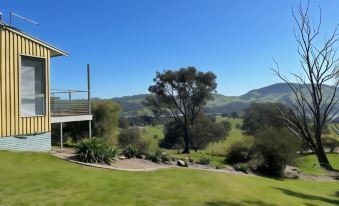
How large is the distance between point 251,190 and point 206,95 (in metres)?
43.1

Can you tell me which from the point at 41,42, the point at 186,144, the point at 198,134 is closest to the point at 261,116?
the point at 198,134

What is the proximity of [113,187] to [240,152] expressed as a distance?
62.1 feet

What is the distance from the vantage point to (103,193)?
1088 cm

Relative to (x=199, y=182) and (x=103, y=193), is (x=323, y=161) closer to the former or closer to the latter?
(x=199, y=182)

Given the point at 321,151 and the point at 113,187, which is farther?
the point at 321,151

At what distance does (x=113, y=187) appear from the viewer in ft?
38.4

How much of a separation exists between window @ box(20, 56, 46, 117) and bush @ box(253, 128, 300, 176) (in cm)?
1444

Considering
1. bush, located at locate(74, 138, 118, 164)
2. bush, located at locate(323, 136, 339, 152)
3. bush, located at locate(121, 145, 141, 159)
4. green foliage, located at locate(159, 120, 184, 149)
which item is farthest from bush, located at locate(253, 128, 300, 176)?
green foliage, located at locate(159, 120, 184, 149)

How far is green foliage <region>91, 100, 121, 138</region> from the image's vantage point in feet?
147

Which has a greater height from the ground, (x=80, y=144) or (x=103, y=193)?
(x=80, y=144)

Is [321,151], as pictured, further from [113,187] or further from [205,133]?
[205,133]

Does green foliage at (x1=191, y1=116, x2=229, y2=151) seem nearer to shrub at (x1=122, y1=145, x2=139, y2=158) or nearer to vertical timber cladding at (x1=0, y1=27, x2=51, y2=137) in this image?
shrub at (x1=122, y1=145, x2=139, y2=158)

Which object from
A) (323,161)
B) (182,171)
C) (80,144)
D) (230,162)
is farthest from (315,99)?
(80,144)

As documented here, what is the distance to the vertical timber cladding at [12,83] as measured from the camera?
1565 cm
